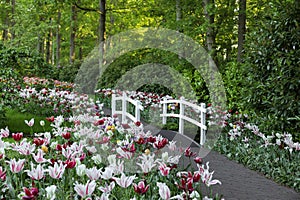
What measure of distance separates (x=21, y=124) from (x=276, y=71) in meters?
6.05

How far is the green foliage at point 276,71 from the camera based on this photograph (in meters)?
6.29

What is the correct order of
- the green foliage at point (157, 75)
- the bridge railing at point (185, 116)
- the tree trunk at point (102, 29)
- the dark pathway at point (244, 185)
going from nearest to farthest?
the dark pathway at point (244, 185) → the bridge railing at point (185, 116) → the green foliage at point (157, 75) → the tree trunk at point (102, 29)

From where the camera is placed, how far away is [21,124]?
942 centimetres

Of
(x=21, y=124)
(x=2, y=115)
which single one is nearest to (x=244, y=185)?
(x=2, y=115)

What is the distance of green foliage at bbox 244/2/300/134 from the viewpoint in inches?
248

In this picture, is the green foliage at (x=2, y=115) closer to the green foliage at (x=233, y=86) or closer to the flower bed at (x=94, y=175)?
the flower bed at (x=94, y=175)

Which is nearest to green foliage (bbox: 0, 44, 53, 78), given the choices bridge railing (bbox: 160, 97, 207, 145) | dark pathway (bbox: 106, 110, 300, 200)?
bridge railing (bbox: 160, 97, 207, 145)

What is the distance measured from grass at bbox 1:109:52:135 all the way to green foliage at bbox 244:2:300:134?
4693 millimetres

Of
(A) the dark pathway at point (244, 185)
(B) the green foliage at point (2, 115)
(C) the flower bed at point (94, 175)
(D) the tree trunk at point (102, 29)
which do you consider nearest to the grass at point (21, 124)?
(B) the green foliage at point (2, 115)

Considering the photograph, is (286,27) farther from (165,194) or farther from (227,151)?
(165,194)

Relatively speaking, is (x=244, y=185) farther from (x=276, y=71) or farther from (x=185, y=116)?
(x=185, y=116)

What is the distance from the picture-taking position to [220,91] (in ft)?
32.5

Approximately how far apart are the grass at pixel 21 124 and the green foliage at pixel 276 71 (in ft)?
15.4

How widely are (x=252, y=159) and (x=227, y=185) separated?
1487 millimetres
